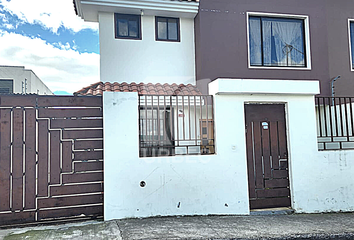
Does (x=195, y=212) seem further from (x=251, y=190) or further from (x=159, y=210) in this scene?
(x=251, y=190)

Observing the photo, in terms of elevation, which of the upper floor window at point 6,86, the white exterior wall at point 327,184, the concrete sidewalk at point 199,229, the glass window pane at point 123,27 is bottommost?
the concrete sidewalk at point 199,229

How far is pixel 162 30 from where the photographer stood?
882 cm

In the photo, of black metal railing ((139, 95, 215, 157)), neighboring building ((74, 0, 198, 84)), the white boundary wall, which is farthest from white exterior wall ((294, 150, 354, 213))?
neighboring building ((74, 0, 198, 84))

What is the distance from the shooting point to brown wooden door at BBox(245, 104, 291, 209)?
20.3 ft

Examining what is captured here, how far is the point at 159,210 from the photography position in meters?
5.52

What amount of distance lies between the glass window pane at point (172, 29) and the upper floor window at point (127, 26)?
3.05ft

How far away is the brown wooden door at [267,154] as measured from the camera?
618cm

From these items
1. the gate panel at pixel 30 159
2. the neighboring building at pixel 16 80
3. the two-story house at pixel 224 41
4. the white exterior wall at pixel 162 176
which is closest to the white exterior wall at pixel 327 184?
the white exterior wall at pixel 162 176

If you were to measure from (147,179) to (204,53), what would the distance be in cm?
425

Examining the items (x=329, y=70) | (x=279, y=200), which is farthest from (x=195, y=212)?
(x=329, y=70)

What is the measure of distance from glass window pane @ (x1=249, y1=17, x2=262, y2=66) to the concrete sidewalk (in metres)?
4.62

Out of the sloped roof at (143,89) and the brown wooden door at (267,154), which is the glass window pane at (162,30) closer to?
the sloped roof at (143,89)

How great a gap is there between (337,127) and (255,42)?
331 centimetres

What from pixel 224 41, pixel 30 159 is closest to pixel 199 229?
pixel 30 159
